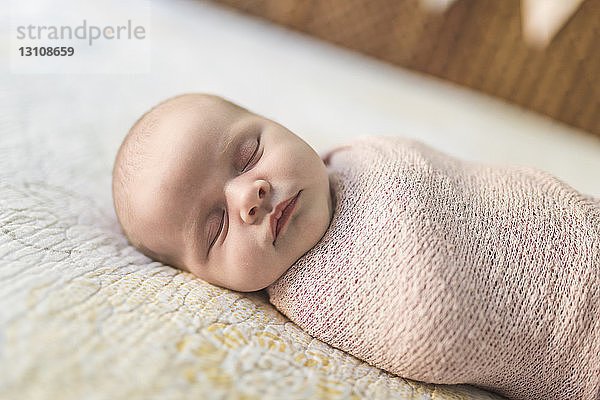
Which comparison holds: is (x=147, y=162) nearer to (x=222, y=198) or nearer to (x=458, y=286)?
(x=222, y=198)

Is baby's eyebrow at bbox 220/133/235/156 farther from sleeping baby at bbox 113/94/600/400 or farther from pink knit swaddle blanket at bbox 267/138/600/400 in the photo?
pink knit swaddle blanket at bbox 267/138/600/400

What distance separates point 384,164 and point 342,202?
10 centimetres

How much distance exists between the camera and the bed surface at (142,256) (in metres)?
0.54

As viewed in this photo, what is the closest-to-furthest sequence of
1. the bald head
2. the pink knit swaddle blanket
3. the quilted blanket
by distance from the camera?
the quilted blanket < the pink knit swaddle blanket < the bald head

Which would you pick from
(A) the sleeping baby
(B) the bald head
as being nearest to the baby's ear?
(A) the sleeping baby

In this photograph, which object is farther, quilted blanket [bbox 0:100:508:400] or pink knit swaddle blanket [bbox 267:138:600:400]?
pink knit swaddle blanket [bbox 267:138:600:400]

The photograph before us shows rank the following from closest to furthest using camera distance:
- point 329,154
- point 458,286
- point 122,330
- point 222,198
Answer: point 122,330 < point 458,286 < point 222,198 < point 329,154

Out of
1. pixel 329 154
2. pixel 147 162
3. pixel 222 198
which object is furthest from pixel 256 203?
pixel 329 154

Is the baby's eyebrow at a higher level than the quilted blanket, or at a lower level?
higher

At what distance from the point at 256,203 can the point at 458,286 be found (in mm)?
307

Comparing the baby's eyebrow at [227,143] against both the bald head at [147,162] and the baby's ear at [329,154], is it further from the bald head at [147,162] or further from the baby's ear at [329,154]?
the baby's ear at [329,154]

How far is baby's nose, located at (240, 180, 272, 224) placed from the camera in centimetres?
75

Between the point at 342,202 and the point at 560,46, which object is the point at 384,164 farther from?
the point at 560,46

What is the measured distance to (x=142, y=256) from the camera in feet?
2.79
